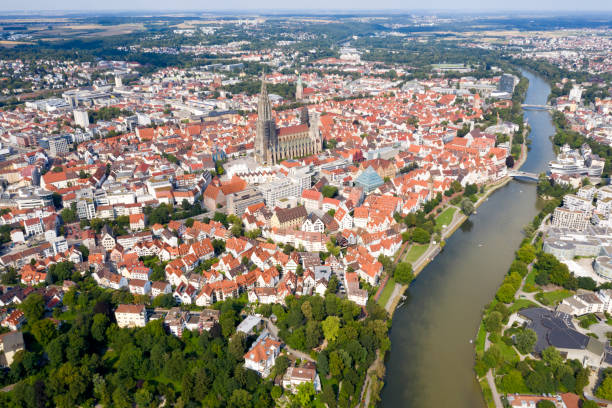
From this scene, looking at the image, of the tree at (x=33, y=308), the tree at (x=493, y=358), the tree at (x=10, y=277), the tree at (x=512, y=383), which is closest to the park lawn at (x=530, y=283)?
the tree at (x=493, y=358)

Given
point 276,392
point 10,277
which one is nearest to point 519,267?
point 276,392

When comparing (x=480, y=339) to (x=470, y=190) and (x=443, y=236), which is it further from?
(x=470, y=190)

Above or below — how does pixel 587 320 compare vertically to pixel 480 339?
above

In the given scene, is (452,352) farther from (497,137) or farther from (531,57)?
(531,57)

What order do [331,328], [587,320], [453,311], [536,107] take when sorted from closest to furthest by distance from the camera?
[331,328], [587,320], [453,311], [536,107]

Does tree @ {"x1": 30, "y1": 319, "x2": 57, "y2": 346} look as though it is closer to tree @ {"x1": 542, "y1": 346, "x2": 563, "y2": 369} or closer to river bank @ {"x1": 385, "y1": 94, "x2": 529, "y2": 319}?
river bank @ {"x1": 385, "y1": 94, "x2": 529, "y2": 319}
